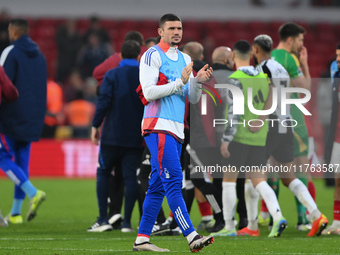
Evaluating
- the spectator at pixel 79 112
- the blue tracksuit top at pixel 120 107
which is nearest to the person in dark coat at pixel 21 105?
the blue tracksuit top at pixel 120 107

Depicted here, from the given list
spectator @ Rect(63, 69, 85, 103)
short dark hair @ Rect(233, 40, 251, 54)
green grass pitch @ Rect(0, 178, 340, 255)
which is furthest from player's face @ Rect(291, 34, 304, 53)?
spectator @ Rect(63, 69, 85, 103)

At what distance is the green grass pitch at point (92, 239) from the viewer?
6418mm

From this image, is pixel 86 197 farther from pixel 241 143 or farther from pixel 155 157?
pixel 155 157

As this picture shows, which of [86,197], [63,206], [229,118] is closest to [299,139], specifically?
[229,118]

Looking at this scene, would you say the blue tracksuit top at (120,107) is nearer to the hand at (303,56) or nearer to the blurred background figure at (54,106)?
the hand at (303,56)

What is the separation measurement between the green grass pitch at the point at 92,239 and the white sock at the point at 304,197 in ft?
0.89

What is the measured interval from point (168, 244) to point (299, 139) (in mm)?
2534

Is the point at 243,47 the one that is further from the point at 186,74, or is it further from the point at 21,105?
the point at 21,105

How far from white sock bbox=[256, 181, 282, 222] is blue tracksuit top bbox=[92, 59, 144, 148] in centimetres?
161

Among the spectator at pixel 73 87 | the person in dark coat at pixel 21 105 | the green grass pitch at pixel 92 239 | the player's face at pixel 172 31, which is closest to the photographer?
the player's face at pixel 172 31

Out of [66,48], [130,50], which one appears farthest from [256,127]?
[66,48]

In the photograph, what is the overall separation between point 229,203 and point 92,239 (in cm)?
157

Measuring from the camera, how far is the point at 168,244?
6.98m

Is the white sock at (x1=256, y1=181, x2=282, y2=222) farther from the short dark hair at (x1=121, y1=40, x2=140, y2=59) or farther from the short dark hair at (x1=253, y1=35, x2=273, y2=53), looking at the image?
the short dark hair at (x1=121, y1=40, x2=140, y2=59)
